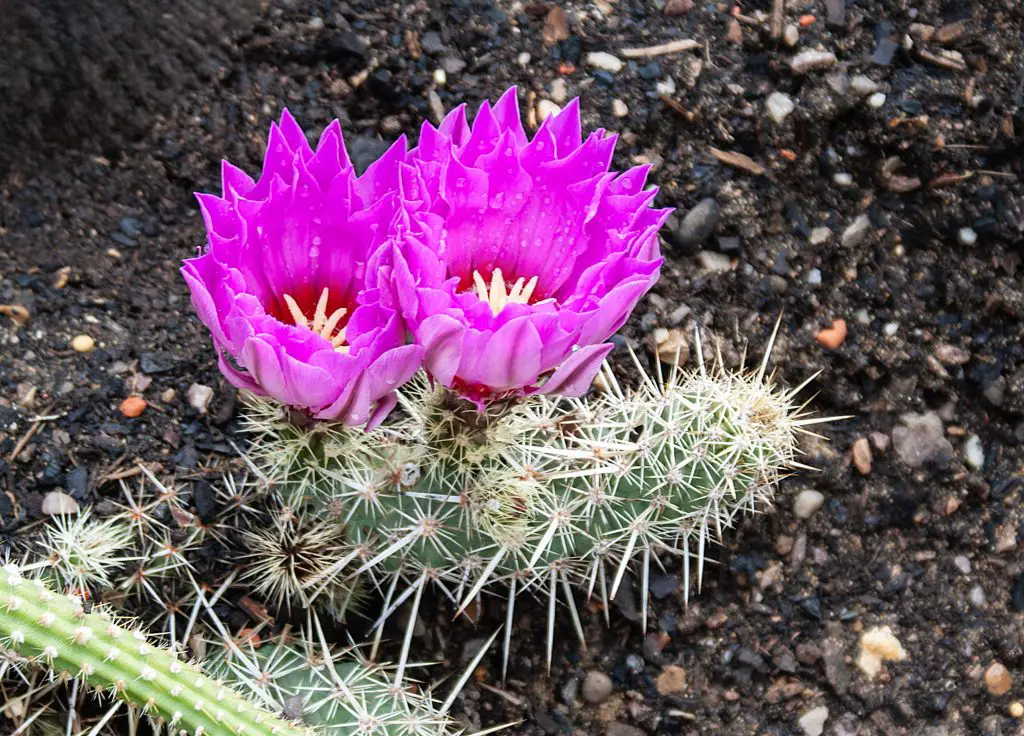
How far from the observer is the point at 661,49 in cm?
201

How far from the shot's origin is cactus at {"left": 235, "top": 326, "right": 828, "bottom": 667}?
1.43 m

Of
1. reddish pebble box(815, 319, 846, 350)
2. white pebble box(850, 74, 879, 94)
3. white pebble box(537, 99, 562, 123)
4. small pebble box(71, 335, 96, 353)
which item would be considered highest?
white pebble box(537, 99, 562, 123)

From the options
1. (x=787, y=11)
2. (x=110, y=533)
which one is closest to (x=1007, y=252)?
(x=787, y=11)

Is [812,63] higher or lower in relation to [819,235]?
higher

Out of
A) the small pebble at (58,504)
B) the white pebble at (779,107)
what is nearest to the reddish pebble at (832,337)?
the white pebble at (779,107)

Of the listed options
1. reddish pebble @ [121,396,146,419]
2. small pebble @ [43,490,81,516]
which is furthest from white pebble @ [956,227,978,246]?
small pebble @ [43,490,81,516]

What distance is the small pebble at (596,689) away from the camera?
1.71m

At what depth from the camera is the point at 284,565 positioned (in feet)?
4.86

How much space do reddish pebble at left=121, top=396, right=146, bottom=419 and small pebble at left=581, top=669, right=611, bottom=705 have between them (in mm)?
810

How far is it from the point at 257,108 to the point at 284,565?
0.84 metres

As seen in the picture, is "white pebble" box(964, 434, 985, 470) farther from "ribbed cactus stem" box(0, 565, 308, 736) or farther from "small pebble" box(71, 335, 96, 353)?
"small pebble" box(71, 335, 96, 353)

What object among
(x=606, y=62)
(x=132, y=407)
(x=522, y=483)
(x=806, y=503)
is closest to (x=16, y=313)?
(x=132, y=407)

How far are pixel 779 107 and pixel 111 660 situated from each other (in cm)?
147

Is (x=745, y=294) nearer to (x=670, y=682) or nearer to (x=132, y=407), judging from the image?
(x=670, y=682)
